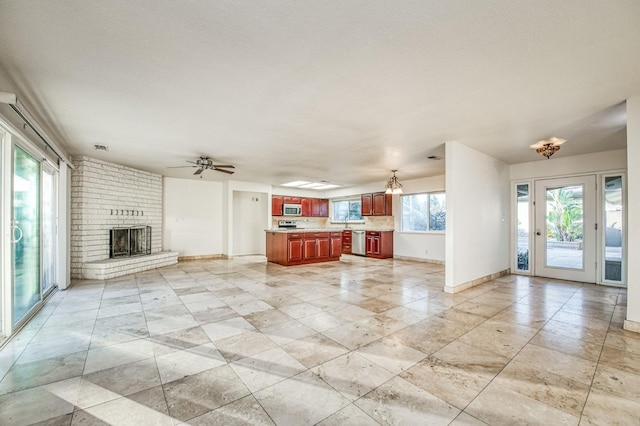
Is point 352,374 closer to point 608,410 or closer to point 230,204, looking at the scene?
point 608,410

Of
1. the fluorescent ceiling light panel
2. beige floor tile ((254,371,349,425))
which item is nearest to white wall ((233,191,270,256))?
the fluorescent ceiling light panel

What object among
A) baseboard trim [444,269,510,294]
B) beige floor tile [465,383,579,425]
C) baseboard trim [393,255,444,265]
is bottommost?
baseboard trim [393,255,444,265]

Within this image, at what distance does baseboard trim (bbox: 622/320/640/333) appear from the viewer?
9.25 ft

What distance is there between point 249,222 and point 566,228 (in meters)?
8.42

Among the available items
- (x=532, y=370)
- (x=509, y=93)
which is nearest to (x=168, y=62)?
(x=509, y=93)

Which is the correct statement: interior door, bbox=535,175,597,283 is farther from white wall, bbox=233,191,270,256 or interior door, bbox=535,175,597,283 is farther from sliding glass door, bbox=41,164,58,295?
sliding glass door, bbox=41,164,58,295

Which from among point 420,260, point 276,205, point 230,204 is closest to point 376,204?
point 420,260

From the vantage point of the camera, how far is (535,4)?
157 centimetres

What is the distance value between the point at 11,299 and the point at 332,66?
12.5 ft

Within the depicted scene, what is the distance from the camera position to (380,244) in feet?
27.4

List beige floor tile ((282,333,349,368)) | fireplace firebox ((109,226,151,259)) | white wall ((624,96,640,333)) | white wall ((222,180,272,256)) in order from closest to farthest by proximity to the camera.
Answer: beige floor tile ((282,333,349,368)), white wall ((624,96,640,333)), fireplace firebox ((109,226,151,259)), white wall ((222,180,272,256))

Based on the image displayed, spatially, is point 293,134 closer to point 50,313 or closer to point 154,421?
point 154,421

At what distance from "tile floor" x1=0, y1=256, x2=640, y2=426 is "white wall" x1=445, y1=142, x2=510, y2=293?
634 mm

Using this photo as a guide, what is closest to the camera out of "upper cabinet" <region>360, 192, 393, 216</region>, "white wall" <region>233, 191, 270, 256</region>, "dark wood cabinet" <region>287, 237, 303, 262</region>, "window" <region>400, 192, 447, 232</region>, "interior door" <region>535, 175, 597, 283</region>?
"interior door" <region>535, 175, 597, 283</region>
